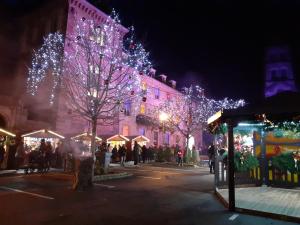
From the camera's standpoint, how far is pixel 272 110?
26.7 ft

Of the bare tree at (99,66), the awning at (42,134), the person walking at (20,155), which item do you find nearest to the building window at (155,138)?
the bare tree at (99,66)

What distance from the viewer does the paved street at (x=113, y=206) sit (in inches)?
279

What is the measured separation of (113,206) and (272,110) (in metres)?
5.33

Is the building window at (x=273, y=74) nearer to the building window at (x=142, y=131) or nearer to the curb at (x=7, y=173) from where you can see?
the building window at (x=142, y=131)

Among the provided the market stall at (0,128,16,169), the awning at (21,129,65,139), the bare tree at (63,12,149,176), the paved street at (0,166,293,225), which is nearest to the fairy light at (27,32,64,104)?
the bare tree at (63,12,149,176)

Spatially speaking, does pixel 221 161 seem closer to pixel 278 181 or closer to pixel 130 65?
pixel 278 181

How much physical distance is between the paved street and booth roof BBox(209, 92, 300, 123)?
277 centimetres

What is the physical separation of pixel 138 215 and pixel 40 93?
24.7 m

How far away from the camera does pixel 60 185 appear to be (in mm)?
12461

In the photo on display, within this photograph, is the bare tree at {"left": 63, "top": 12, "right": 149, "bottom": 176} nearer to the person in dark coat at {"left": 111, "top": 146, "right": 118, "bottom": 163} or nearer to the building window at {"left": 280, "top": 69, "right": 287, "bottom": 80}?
the person in dark coat at {"left": 111, "top": 146, "right": 118, "bottom": 163}

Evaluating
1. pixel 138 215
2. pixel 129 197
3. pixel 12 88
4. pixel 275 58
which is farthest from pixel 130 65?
pixel 275 58

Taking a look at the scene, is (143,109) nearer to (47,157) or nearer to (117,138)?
(117,138)

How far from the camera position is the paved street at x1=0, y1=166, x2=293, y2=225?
23.2 feet

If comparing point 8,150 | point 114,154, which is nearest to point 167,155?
point 114,154
